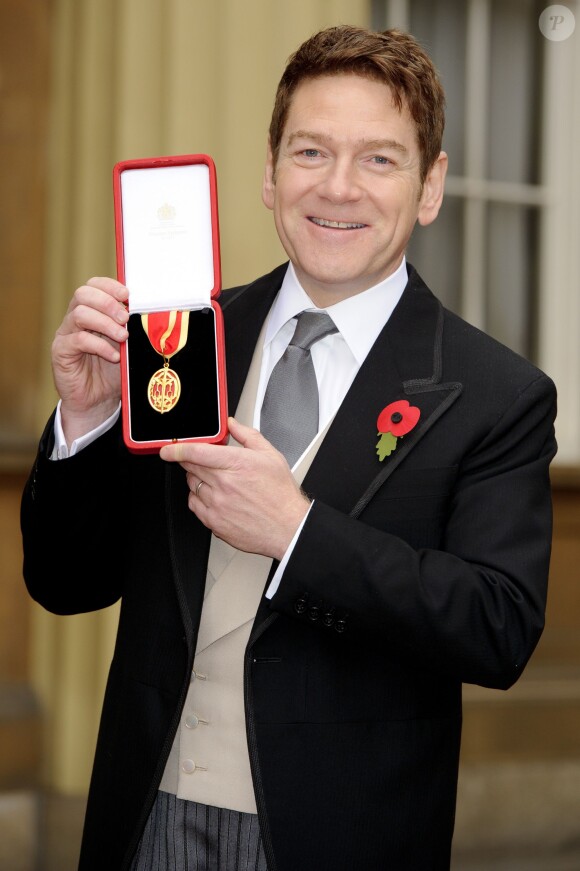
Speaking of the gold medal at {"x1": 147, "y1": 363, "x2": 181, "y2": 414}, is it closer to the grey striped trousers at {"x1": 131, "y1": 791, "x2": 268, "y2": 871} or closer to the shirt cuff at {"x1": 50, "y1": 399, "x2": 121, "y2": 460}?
the shirt cuff at {"x1": 50, "y1": 399, "x2": 121, "y2": 460}

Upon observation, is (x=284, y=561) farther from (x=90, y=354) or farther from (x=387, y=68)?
(x=387, y=68)

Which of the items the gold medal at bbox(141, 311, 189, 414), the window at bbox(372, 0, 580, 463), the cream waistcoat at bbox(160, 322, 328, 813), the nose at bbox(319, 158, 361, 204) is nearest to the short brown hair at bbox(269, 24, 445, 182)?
the nose at bbox(319, 158, 361, 204)

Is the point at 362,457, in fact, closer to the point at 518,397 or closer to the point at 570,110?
the point at 518,397

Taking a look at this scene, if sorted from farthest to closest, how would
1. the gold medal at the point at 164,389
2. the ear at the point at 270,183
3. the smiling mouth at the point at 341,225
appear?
1. the ear at the point at 270,183
2. the smiling mouth at the point at 341,225
3. the gold medal at the point at 164,389

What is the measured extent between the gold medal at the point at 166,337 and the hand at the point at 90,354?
4cm

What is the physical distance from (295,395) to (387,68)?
45 centimetres

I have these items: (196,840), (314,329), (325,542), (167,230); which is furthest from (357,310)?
(196,840)

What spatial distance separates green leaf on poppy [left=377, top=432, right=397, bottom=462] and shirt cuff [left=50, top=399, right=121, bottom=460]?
37 cm

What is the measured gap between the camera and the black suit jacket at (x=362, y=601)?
4.43ft

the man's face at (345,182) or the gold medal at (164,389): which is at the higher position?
the man's face at (345,182)

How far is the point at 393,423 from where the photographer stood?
4.79 ft

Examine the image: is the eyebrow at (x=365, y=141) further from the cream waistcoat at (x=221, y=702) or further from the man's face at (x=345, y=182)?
the cream waistcoat at (x=221, y=702)

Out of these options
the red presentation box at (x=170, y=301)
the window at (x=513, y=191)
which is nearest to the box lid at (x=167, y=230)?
the red presentation box at (x=170, y=301)

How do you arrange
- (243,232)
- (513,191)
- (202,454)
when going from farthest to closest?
1. (513,191)
2. (243,232)
3. (202,454)
